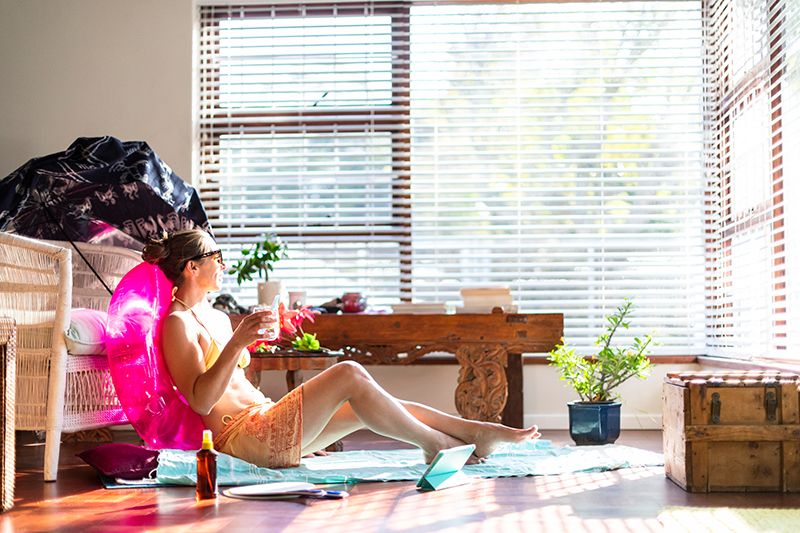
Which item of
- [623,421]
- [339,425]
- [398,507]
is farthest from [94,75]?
[398,507]

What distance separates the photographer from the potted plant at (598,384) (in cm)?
467

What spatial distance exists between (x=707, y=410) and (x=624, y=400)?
228 centimetres

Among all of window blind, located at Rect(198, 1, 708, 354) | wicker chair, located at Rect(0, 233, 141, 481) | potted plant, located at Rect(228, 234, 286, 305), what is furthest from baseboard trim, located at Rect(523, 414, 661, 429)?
wicker chair, located at Rect(0, 233, 141, 481)

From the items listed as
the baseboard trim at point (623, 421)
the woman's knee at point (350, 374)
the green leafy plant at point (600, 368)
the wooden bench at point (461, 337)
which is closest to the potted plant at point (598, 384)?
the green leafy plant at point (600, 368)

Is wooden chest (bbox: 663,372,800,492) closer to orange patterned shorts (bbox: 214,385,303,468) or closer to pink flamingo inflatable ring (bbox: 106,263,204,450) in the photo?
orange patterned shorts (bbox: 214,385,303,468)

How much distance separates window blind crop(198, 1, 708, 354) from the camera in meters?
5.62

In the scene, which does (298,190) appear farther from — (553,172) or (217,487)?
(217,487)

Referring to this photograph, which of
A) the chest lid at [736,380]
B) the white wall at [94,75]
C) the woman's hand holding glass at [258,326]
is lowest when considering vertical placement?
the chest lid at [736,380]

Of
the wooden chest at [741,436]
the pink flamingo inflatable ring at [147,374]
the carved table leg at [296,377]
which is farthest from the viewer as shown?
the carved table leg at [296,377]

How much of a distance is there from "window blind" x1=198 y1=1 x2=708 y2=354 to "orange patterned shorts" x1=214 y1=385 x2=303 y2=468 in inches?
85.3

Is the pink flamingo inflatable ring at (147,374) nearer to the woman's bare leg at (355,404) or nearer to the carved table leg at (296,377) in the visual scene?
the woman's bare leg at (355,404)

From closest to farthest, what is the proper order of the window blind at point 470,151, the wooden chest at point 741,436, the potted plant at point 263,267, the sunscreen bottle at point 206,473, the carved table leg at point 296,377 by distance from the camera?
the sunscreen bottle at point 206,473, the wooden chest at point 741,436, the carved table leg at point 296,377, the potted plant at point 263,267, the window blind at point 470,151

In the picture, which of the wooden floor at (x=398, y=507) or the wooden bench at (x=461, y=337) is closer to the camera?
the wooden floor at (x=398, y=507)

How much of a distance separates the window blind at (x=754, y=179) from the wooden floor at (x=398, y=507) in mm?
1211
